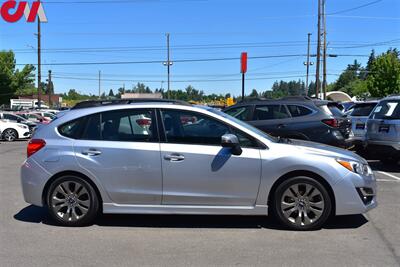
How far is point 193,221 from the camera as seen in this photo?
662 cm

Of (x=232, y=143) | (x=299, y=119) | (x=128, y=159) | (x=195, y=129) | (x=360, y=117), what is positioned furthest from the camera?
(x=360, y=117)

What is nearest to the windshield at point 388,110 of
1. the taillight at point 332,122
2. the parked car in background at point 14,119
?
the taillight at point 332,122

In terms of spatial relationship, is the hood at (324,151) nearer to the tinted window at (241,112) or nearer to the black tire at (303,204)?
the black tire at (303,204)

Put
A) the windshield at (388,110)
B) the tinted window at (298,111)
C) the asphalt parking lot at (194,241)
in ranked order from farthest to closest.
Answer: the tinted window at (298,111) → the windshield at (388,110) → the asphalt parking lot at (194,241)

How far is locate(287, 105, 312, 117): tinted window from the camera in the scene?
11.4 m

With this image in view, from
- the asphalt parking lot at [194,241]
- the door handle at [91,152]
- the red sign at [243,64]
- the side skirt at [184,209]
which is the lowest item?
the asphalt parking lot at [194,241]

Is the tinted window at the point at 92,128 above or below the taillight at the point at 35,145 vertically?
above

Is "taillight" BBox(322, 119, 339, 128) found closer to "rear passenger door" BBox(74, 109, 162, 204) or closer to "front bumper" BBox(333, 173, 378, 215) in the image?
"front bumper" BBox(333, 173, 378, 215)

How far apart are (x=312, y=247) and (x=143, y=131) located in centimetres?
251

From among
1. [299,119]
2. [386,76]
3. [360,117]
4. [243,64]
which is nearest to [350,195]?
[299,119]

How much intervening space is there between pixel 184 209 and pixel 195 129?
3.34 feet

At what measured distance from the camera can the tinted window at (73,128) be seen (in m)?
6.47

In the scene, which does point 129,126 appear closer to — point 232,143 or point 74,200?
point 74,200

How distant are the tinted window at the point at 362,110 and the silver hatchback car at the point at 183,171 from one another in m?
8.92
